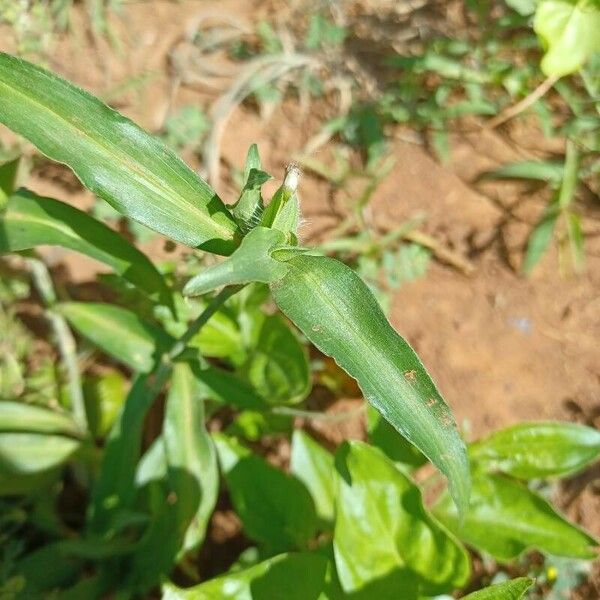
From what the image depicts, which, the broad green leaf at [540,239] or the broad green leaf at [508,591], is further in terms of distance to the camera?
the broad green leaf at [540,239]

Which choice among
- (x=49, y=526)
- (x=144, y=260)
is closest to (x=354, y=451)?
(x=144, y=260)

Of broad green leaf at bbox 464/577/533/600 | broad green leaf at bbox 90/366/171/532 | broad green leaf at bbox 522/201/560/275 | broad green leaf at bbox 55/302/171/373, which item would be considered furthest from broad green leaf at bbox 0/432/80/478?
broad green leaf at bbox 522/201/560/275

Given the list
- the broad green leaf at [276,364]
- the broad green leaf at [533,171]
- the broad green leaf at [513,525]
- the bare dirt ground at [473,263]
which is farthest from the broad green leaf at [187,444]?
the broad green leaf at [533,171]

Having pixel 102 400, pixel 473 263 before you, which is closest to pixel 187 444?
pixel 102 400

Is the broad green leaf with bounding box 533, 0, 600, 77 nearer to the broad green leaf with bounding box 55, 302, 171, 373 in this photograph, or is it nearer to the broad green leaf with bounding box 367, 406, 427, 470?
the broad green leaf with bounding box 367, 406, 427, 470

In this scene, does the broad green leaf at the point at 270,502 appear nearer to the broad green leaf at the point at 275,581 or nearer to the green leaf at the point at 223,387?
the green leaf at the point at 223,387

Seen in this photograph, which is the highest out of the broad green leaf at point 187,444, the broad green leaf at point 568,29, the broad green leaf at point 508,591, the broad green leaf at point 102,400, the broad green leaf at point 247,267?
the broad green leaf at point 568,29

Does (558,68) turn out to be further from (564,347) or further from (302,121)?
(302,121)
